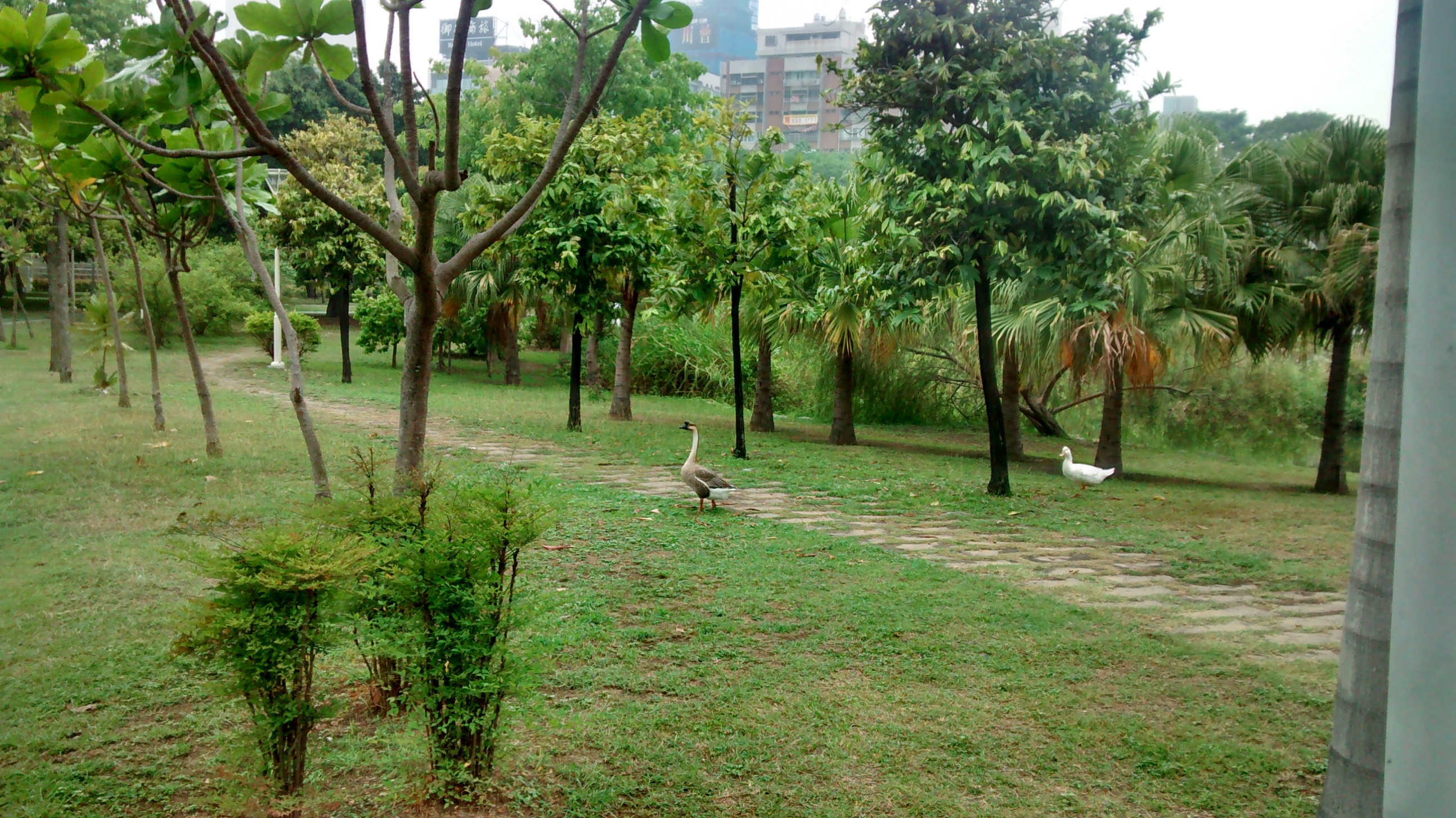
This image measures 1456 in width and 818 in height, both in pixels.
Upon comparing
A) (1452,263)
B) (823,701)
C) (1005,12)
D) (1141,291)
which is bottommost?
(823,701)

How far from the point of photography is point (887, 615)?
17.5ft

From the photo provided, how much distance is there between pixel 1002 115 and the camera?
868cm

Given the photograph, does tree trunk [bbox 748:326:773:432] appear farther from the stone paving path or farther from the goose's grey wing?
the goose's grey wing

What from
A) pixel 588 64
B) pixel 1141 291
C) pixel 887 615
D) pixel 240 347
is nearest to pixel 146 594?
pixel 887 615

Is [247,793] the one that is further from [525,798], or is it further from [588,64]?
[588,64]

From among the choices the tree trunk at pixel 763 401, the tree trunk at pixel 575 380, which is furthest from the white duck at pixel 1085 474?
the tree trunk at pixel 575 380

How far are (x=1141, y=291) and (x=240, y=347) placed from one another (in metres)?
23.0

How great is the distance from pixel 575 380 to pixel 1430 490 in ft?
43.7

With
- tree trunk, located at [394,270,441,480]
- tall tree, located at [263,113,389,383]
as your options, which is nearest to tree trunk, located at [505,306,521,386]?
tall tree, located at [263,113,389,383]

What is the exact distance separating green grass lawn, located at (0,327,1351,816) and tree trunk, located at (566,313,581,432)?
5.51m

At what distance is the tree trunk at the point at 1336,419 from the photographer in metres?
11.3

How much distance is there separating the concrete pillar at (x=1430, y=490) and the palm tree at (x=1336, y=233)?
1069 cm

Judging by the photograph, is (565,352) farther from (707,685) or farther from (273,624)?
(273,624)

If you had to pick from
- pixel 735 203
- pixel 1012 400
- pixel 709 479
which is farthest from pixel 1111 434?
pixel 709 479
